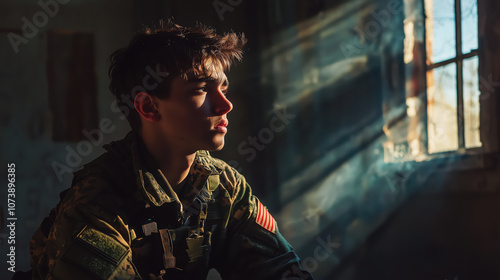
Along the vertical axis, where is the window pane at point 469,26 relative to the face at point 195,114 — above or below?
above

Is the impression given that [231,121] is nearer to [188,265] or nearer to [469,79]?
[469,79]

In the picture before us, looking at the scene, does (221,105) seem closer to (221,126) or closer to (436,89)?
(221,126)

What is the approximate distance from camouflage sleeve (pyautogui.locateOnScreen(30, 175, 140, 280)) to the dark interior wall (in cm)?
128

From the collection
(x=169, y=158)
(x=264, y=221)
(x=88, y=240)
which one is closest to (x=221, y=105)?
(x=169, y=158)

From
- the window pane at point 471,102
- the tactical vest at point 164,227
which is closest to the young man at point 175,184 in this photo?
the tactical vest at point 164,227

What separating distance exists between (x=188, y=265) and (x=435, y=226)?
1.09m

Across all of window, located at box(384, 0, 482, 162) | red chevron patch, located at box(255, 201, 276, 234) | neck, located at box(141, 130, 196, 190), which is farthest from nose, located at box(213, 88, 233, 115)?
window, located at box(384, 0, 482, 162)

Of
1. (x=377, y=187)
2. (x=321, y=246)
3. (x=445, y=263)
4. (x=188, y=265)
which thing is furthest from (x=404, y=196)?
(x=188, y=265)

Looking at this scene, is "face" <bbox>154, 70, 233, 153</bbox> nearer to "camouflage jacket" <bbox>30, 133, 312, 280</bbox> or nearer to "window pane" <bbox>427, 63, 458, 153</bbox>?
"camouflage jacket" <bbox>30, 133, 312, 280</bbox>

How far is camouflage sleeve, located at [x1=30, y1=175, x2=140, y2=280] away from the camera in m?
1.01

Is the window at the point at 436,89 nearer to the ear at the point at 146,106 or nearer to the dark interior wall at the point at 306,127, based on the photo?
the dark interior wall at the point at 306,127

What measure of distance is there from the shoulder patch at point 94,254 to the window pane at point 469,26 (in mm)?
1390

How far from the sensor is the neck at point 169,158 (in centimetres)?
126

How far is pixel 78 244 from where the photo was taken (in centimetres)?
102
